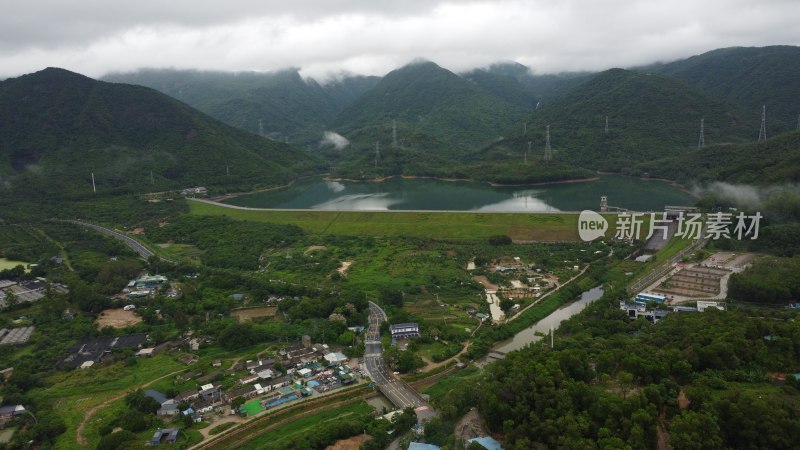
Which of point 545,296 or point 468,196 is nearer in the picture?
point 545,296

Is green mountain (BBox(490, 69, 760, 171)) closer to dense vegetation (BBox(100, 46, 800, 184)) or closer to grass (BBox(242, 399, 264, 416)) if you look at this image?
dense vegetation (BBox(100, 46, 800, 184))

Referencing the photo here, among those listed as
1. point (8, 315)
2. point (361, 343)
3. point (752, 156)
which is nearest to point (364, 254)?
point (361, 343)

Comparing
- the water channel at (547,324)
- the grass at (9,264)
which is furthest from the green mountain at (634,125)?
the grass at (9,264)

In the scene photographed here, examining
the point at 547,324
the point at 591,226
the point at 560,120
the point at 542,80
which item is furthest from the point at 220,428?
the point at 542,80

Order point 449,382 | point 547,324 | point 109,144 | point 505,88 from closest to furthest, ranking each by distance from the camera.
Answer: point 449,382, point 547,324, point 109,144, point 505,88

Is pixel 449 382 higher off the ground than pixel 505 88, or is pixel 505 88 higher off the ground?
pixel 505 88

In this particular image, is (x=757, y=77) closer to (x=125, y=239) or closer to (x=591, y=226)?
(x=591, y=226)

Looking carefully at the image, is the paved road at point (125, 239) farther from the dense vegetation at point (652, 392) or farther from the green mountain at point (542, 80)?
the green mountain at point (542, 80)
